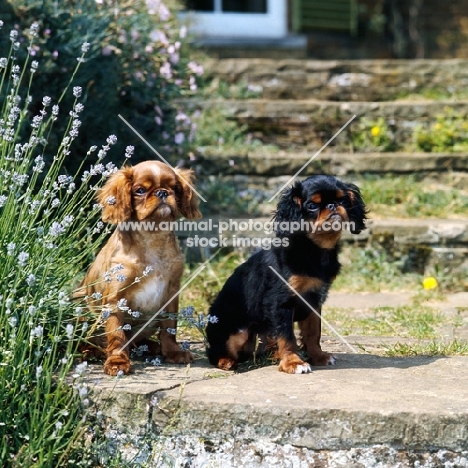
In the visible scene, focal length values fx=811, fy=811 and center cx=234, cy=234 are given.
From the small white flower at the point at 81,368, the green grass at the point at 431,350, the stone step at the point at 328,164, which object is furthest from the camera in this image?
the stone step at the point at 328,164

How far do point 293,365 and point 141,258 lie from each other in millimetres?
884

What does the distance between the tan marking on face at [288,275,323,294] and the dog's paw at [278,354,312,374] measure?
308 millimetres

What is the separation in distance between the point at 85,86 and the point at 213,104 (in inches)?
84.1

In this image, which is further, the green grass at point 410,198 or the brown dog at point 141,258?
the green grass at point 410,198

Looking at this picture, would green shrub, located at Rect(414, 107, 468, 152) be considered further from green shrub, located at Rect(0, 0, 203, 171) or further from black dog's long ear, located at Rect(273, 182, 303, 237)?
black dog's long ear, located at Rect(273, 182, 303, 237)

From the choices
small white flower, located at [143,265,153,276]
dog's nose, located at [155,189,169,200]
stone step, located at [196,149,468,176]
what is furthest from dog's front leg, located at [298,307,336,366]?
stone step, located at [196,149,468,176]

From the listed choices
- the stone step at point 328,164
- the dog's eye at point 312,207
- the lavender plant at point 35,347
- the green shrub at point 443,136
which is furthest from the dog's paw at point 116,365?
the green shrub at point 443,136

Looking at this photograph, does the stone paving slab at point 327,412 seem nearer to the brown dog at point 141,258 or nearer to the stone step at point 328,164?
the brown dog at point 141,258

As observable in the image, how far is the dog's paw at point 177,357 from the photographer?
3951 millimetres

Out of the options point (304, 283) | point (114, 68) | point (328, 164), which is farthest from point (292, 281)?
point (328, 164)

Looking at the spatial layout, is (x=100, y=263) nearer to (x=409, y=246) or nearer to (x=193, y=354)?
(x=193, y=354)

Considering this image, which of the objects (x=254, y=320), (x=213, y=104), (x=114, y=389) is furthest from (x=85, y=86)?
(x=114, y=389)

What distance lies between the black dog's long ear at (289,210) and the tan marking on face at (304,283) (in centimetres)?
23

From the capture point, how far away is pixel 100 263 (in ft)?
13.1
